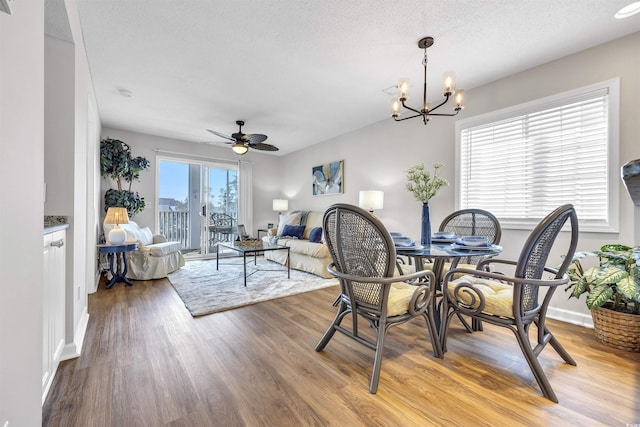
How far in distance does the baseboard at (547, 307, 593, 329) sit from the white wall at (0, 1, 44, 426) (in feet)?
12.1

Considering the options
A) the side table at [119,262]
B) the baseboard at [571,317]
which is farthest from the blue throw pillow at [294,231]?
the baseboard at [571,317]

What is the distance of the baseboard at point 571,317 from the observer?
236cm

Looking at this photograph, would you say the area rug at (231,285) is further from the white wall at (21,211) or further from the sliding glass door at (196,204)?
the white wall at (21,211)

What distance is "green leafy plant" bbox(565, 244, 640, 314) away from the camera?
1.81 m

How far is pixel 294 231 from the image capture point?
5.24 metres

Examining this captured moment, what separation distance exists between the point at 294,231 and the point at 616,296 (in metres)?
4.26

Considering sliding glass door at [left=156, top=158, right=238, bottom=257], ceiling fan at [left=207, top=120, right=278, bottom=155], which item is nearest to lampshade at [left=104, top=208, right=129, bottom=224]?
ceiling fan at [left=207, top=120, right=278, bottom=155]

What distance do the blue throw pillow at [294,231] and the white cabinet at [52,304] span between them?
3654 mm

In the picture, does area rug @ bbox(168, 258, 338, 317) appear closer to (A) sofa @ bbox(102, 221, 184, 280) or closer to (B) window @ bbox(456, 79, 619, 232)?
(A) sofa @ bbox(102, 221, 184, 280)

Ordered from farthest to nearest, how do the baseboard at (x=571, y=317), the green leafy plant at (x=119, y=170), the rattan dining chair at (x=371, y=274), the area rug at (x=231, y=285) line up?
the green leafy plant at (x=119, y=170)
the area rug at (x=231, y=285)
the baseboard at (x=571, y=317)
the rattan dining chair at (x=371, y=274)

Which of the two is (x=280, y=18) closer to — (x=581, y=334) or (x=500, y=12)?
(x=500, y=12)

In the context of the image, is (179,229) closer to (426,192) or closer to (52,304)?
(52,304)

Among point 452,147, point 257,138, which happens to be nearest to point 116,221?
point 257,138

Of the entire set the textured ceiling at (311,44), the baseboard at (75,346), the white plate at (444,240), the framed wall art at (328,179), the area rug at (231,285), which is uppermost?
the textured ceiling at (311,44)
